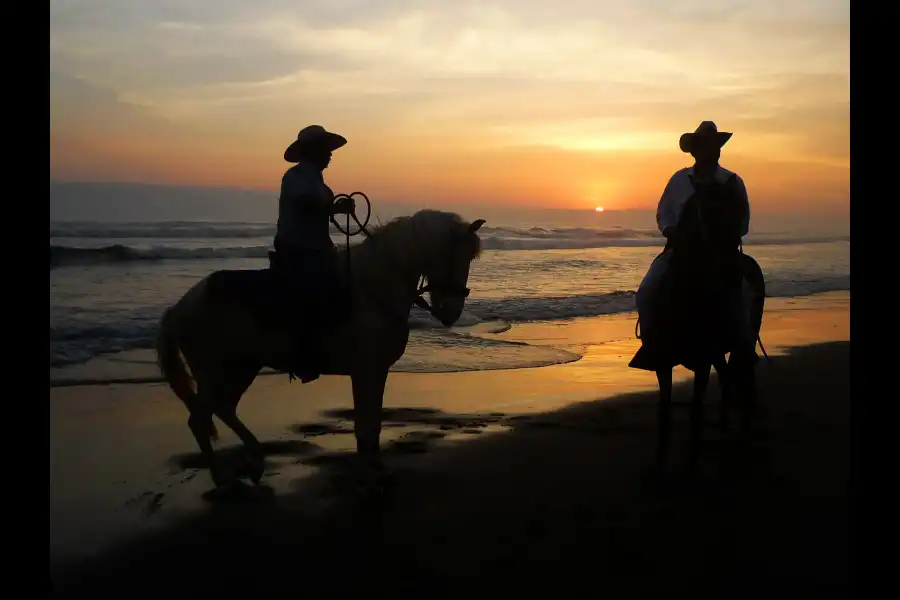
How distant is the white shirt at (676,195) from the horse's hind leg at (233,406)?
2.85 m

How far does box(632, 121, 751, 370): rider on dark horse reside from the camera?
494 cm

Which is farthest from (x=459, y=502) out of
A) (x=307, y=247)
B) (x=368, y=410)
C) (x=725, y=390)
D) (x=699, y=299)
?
(x=725, y=390)

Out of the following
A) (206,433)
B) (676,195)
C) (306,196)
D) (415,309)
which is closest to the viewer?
(306,196)

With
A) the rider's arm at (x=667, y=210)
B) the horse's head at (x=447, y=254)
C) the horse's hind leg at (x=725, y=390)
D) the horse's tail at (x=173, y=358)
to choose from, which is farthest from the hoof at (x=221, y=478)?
the horse's hind leg at (x=725, y=390)

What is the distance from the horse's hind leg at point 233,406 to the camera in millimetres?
5047

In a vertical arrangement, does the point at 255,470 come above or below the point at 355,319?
below

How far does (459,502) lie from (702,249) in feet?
7.04

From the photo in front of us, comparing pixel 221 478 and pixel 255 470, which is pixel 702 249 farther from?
pixel 221 478

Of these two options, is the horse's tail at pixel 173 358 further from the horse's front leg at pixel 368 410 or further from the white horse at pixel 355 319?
the horse's front leg at pixel 368 410

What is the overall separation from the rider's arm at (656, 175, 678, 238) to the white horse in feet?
4.30

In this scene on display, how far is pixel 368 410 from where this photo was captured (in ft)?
16.1
